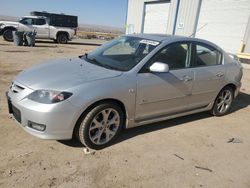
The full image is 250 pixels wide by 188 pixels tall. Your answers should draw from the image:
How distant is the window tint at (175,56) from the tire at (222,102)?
1321 mm

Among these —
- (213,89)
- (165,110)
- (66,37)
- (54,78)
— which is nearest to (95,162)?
(54,78)

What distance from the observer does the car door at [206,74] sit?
471cm

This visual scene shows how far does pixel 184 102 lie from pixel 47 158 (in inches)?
97.3

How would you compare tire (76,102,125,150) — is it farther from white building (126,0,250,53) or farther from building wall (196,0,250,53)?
building wall (196,0,250,53)

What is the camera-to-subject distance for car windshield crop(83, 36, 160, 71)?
407cm

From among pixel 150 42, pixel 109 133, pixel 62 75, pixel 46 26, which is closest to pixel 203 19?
pixel 46 26

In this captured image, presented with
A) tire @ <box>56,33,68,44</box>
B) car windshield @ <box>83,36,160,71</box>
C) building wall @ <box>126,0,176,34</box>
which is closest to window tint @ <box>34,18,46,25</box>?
tire @ <box>56,33,68,44</box>

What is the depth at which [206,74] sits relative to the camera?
189 inches

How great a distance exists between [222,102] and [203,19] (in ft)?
35.6

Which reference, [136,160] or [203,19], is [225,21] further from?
[136,160]

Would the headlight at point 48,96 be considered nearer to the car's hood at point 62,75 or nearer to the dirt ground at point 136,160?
the car's hood at point 62,75

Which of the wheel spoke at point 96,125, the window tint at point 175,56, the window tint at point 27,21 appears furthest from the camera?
the window tint at point 27,21

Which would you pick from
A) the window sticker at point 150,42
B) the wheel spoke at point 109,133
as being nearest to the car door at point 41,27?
the window sticker at point 150,42

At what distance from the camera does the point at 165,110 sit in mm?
4375
